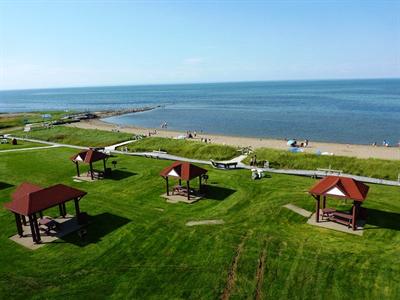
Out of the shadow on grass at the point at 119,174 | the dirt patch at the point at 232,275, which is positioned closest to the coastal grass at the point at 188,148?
the shadow on grass at the point at 119,174

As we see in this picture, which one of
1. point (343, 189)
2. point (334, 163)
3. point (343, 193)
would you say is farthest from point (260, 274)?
point (334, 163)

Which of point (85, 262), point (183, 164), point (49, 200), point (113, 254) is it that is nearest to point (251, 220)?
point (183, 164)

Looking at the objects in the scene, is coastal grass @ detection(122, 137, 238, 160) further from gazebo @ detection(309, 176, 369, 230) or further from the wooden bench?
the wooden bench

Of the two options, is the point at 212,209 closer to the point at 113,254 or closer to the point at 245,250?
the point at 245,250

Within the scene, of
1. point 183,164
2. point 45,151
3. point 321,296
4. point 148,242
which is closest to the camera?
point 321,296

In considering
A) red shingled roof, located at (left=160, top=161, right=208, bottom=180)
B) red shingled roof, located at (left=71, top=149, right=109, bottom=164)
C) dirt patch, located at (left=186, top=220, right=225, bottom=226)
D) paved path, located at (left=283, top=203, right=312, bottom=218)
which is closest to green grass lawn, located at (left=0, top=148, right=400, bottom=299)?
dirt patch, located at (left=186, top=220, right=225, bottom=226)

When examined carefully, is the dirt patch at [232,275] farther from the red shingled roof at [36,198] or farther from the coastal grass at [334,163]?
the coastal grass at [334,163]
